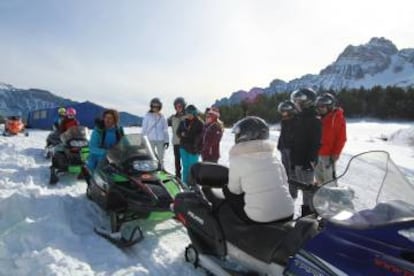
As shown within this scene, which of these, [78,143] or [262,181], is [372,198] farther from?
[78,143]

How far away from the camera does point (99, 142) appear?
274 inches

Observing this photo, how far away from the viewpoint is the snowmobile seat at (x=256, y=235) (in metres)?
3.34

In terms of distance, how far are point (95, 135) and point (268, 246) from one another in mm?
4426

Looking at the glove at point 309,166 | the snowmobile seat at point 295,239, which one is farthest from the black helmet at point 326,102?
the snowmobile seat at point 295,239

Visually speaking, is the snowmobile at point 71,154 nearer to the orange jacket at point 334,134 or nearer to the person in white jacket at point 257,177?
the orange jacket at point 334,134

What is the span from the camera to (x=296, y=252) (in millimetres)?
3025

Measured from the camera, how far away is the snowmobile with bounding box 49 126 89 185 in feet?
29.1

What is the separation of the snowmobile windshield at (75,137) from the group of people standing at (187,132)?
1722 mm

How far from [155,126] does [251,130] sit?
5156mm

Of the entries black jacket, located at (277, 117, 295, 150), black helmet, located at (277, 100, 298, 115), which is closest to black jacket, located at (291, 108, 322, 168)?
black jacket, located at (277, 117, 295, 150)

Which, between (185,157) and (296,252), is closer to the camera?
(296,252)

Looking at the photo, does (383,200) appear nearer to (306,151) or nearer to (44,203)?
(306,151)

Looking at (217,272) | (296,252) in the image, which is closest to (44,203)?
(217,272)

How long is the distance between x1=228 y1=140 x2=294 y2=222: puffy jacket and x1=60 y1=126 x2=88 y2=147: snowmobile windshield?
6505 millimetres
